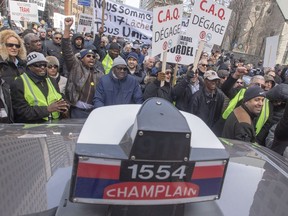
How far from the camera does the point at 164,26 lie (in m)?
5.02

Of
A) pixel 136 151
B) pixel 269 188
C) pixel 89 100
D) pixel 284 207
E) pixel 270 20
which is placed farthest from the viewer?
pixel 270 20

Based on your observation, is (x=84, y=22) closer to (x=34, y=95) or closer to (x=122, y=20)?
(x=122, y=20)

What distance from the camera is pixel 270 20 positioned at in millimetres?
40094

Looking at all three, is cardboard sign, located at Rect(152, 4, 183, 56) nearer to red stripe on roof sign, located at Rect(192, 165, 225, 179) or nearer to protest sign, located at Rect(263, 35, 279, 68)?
protest sign, located at Rect(263, 35, 279, 68)

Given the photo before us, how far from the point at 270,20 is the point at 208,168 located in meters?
43.8

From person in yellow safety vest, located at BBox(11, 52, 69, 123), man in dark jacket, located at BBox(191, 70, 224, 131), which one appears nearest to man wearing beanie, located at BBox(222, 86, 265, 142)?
man in dark jacket, located at BBox(191, 70, 224, 131)

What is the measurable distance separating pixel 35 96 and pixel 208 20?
10.6 feet

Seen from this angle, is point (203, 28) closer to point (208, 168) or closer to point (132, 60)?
point (132, 60)

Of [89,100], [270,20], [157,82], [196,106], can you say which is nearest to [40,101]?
[89,100]

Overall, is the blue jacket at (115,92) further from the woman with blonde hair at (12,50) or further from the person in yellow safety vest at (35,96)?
the woman with blonde hair at (12,50)

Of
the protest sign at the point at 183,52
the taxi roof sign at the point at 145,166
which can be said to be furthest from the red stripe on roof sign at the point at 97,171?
the protest sign at the point at 183,52

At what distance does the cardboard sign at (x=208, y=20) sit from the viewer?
5.18m

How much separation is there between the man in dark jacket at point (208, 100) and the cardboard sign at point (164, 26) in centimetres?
87

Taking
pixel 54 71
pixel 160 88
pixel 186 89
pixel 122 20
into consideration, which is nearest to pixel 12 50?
pixel 54 71
